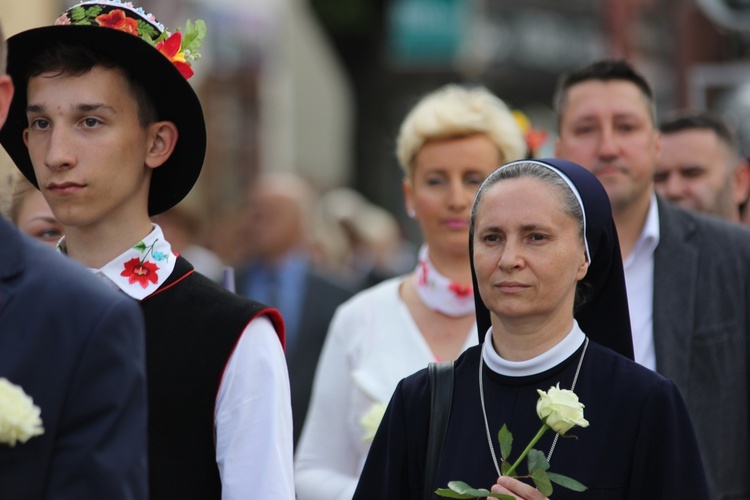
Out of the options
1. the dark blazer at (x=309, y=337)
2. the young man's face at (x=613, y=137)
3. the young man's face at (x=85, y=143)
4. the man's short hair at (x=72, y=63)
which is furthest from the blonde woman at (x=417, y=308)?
the dark blazer at (x=309, y=337)

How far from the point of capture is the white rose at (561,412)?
10.8ft

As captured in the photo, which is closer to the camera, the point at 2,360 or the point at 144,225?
the point at 2,360

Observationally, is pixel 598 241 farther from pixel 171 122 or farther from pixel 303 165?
pixel 303 165

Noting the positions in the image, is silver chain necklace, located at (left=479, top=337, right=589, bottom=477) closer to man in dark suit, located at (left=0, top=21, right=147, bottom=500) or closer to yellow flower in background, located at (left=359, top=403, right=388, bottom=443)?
yellow flower in background, located at (left=359, top=403, right=388, bottom=443)

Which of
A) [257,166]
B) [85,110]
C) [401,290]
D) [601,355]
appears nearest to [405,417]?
[601,355]

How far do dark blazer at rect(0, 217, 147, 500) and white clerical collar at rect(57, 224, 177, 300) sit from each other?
2.33ft

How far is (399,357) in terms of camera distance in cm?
496

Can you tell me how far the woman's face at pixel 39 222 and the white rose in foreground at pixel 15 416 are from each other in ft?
7.82

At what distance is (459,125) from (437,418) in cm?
179

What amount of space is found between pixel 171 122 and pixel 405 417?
3.27ft

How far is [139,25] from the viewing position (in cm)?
373

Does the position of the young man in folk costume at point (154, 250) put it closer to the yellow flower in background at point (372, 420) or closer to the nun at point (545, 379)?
the nun at point (545, 379)

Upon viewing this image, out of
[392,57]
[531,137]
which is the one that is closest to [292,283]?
[531,137]

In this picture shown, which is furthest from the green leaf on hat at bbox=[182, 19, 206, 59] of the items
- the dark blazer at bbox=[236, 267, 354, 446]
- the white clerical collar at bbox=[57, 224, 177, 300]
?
the dark blazer at bbox=[236, 267, 354, 446]
